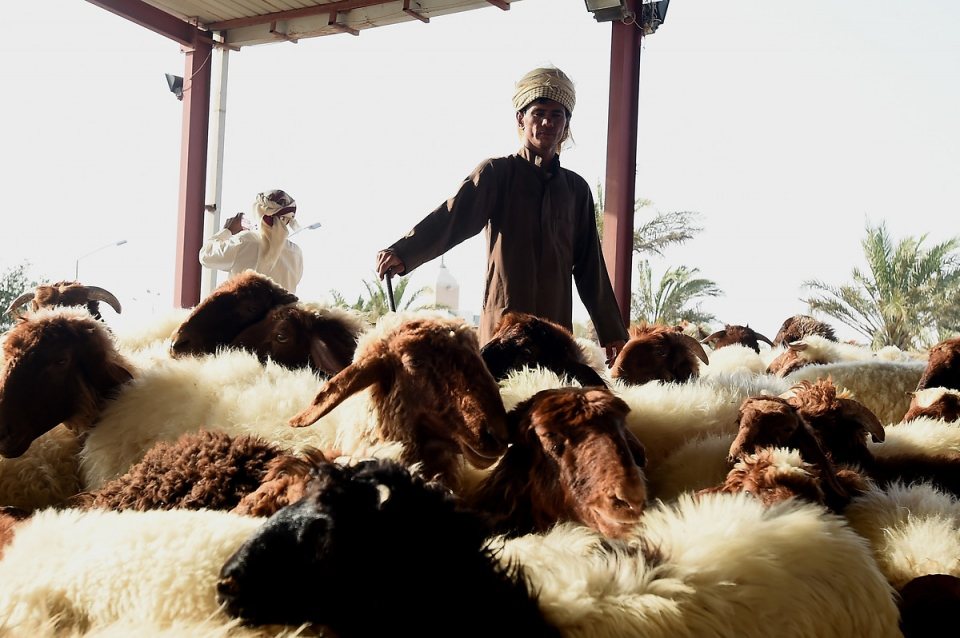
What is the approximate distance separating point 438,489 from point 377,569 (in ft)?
0.63

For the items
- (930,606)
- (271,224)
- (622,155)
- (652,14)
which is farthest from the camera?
(622,155)

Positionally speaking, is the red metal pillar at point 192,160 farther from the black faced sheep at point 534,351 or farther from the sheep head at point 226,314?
the black faced sheep at point 534,351

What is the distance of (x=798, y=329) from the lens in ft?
24.3

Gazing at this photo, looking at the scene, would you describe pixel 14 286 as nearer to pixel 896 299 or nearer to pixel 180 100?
pixel 180 100

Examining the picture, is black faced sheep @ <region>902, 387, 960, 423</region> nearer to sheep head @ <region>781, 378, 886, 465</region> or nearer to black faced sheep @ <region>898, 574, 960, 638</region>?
sheep head @ <region>781, 378, 886, 465</region>

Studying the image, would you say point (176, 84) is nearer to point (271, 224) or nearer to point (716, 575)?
point (271, 224)

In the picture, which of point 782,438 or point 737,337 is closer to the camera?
point 782,438

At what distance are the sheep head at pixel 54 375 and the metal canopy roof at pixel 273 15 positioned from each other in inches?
241

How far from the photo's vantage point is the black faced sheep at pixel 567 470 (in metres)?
1.84

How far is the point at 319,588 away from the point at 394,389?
100 centimetres

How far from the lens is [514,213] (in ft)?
14.3

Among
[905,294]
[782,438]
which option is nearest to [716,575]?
[782,438]

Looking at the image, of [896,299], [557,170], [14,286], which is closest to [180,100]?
[14,286]

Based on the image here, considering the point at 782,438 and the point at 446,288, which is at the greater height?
the point at 446,288
